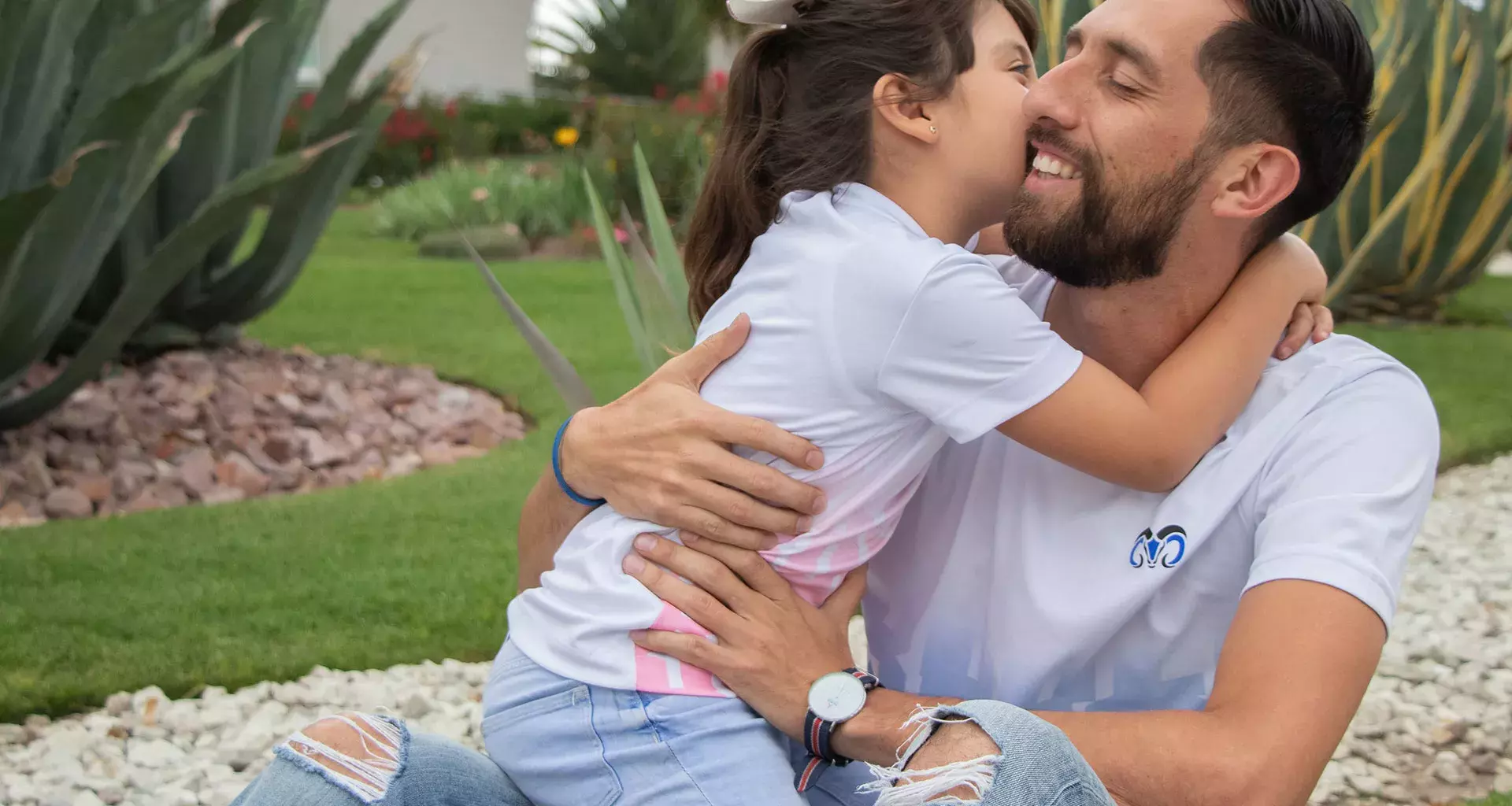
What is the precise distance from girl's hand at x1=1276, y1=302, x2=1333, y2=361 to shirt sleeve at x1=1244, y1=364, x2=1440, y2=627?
13 cm

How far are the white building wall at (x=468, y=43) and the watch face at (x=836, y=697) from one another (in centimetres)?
2232

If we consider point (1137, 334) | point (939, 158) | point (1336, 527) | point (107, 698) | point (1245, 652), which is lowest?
point (107, 698)

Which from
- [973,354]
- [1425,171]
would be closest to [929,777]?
[973,354]

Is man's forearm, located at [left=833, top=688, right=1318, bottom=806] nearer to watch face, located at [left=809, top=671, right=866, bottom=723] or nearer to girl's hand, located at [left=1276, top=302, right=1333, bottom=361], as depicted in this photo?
watch face, located at [left=809, top=671, right=866, bottom=723]

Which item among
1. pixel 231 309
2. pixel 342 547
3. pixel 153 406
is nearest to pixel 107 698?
pixel 342 547

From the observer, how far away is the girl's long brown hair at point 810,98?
207cm

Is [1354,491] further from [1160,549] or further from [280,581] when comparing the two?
[280,581]

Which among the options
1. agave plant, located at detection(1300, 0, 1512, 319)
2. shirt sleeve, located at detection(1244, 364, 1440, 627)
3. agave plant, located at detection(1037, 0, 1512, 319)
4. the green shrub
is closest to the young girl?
shirt sleeve, located at detection(1244, 364, 1440, 627)

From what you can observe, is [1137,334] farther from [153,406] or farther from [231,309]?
[231,309]

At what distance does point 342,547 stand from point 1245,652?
3.34 meters

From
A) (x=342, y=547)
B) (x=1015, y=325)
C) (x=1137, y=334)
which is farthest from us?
(x=342, y=547)

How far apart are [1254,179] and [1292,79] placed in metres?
0.14

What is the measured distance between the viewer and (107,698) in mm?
3342

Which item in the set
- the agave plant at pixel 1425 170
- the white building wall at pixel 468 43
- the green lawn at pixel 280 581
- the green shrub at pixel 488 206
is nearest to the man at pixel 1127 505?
the green lawn at pixel 280 581
